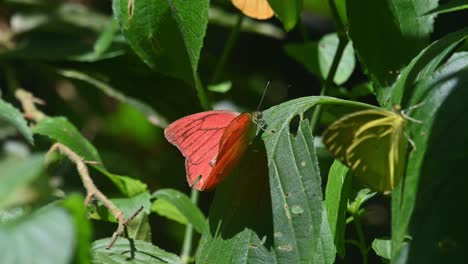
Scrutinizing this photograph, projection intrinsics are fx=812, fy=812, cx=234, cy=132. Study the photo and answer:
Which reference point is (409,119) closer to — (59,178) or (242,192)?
(242,192)

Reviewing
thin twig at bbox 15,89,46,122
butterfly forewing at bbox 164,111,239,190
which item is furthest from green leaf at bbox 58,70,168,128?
butterfly forewing at bbox 164,111,239,190

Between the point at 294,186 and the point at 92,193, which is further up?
the point at 294,186

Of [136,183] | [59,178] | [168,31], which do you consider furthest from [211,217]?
[59,178]

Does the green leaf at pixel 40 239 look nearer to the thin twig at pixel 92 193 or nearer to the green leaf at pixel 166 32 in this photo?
the thin twig at pixel 92 193

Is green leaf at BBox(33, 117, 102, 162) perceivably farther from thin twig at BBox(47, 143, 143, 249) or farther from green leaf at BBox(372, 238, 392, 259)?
green leaf at BBox(372, 238, 392, 259)

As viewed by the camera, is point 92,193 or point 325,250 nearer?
point 325,250

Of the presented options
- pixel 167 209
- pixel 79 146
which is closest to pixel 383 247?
pixel 167 209

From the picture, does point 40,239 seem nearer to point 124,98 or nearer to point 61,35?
point 124,98
